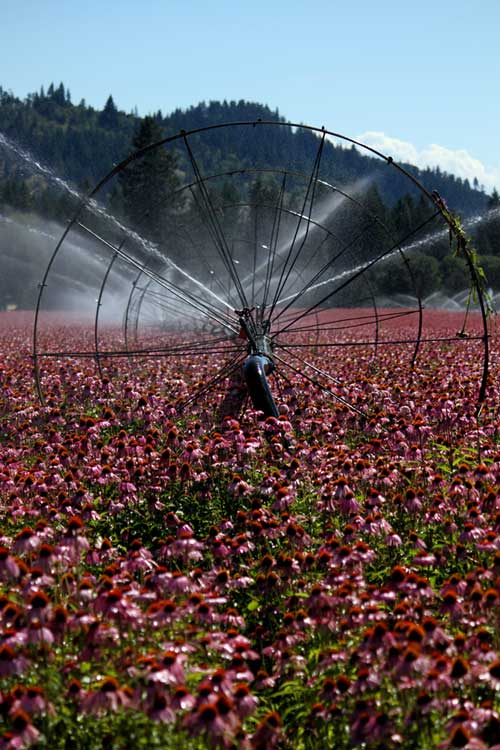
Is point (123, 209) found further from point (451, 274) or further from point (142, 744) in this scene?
point (142, 744)

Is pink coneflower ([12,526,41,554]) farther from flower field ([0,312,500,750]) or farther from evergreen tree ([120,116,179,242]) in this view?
evergreen tree ([120,116,179,242])

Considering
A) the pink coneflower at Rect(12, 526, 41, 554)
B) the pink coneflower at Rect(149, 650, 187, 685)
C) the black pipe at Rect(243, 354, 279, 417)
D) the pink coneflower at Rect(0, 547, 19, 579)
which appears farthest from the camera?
the black pipe at Rect(243, 354, 279, 417)

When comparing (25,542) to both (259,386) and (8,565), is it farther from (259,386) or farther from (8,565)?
(259,386)

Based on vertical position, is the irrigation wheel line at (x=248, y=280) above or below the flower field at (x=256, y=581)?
above

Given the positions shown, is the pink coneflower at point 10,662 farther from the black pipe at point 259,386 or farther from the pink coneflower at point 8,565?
the black pipe at point 259,386

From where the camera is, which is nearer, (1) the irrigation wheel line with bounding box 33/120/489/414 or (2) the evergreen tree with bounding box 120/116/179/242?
(1) the irrigation wheel line with bounding box 33/120/489/414

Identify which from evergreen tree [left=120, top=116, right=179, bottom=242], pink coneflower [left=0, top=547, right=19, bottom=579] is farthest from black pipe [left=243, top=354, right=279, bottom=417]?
evergreen tree [left=120, top=116, right=179, bottom=242]

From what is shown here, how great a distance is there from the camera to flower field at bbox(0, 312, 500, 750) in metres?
3.81

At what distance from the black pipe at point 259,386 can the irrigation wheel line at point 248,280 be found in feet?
0.06

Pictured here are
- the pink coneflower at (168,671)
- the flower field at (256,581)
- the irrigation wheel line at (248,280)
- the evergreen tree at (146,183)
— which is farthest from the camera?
the evergreen tree at (146,183)

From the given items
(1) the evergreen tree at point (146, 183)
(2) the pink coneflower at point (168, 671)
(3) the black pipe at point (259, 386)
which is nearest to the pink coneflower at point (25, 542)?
(2) the pink coneflower at point (168, 671)

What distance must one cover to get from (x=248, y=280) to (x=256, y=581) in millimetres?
37667

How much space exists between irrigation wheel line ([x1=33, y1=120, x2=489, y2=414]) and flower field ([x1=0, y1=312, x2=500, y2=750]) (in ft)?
4.98

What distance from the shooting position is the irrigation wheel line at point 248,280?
11281mm
